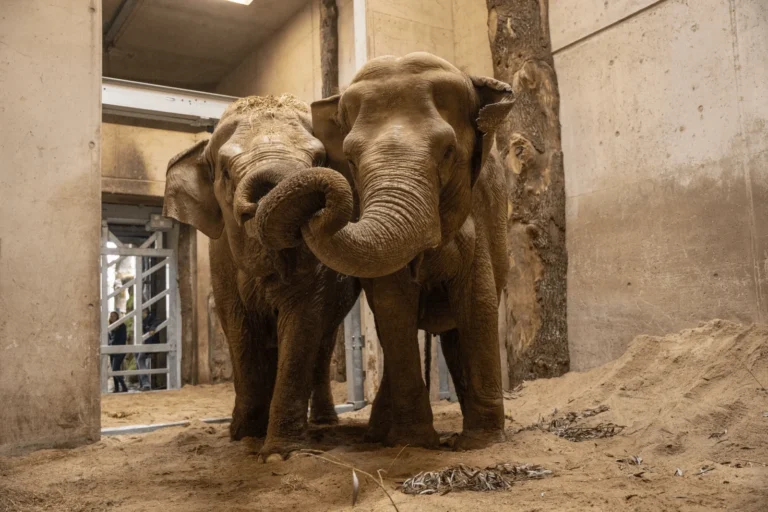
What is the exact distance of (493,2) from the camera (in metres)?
8.09

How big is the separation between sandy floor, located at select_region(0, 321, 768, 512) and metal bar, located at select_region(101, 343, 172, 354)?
18.1 ft

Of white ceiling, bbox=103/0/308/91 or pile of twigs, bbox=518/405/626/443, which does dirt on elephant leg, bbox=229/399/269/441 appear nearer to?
pile of twigs, bbox=518/405/626/443

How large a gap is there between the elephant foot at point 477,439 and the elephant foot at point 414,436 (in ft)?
0.50

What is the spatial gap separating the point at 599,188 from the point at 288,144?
380 cm

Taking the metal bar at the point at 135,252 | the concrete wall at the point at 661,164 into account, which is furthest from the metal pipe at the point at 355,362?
the metal bar at the point at 135,252

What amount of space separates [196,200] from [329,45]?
5732mm

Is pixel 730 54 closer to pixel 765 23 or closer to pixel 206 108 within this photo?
pixel 765 23

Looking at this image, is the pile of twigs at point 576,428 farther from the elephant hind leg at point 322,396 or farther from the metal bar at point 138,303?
the metal bar at point 138,303

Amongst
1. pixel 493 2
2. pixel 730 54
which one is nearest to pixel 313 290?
pixel 730 54

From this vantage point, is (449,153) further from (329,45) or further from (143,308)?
(143,308)

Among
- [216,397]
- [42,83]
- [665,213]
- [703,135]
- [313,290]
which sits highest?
[42,83]

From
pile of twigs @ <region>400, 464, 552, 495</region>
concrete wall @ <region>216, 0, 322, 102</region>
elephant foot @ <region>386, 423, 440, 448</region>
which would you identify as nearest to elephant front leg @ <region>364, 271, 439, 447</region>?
elephant foot @ <region>386, 423, 440, 448</region>

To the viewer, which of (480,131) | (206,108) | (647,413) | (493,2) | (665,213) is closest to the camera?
(480,131)

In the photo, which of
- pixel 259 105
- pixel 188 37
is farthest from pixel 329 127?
pixel 188 37
